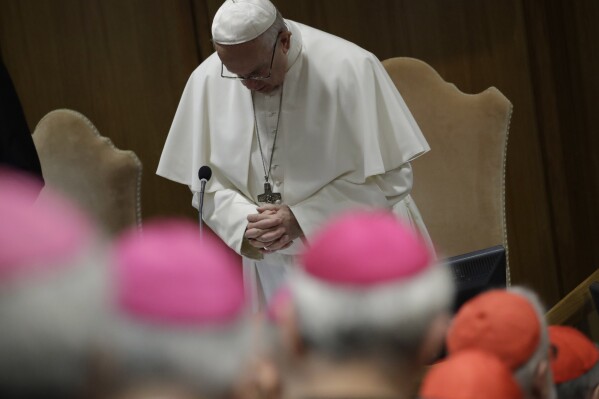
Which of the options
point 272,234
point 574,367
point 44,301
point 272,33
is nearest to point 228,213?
point 272,234

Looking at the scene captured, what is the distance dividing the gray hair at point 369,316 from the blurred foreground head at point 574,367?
81 cm

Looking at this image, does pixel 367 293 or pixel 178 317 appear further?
pixel 367 293

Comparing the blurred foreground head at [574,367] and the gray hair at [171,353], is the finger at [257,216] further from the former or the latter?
the gray hair at [171,353]

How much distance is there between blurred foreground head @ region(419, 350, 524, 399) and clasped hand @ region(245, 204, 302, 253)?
7.00 feet

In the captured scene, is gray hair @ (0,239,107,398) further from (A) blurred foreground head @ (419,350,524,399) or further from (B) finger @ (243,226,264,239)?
(B) finger @ (243,226,264,239)

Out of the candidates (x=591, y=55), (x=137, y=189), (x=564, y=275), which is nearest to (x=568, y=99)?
(x=591, y=55)

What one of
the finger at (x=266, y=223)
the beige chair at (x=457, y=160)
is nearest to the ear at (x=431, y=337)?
the finger at (x=266, y=223)

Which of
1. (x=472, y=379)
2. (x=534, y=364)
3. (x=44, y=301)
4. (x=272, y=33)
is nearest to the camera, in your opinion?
(x=44, y=301)

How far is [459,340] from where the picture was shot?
66.6 inches

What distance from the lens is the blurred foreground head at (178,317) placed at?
1121mm

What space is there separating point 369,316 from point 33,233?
370mm

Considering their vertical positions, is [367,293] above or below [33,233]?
below

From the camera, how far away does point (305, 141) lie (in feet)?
13.3

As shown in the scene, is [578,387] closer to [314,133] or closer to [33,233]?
[33,233]
